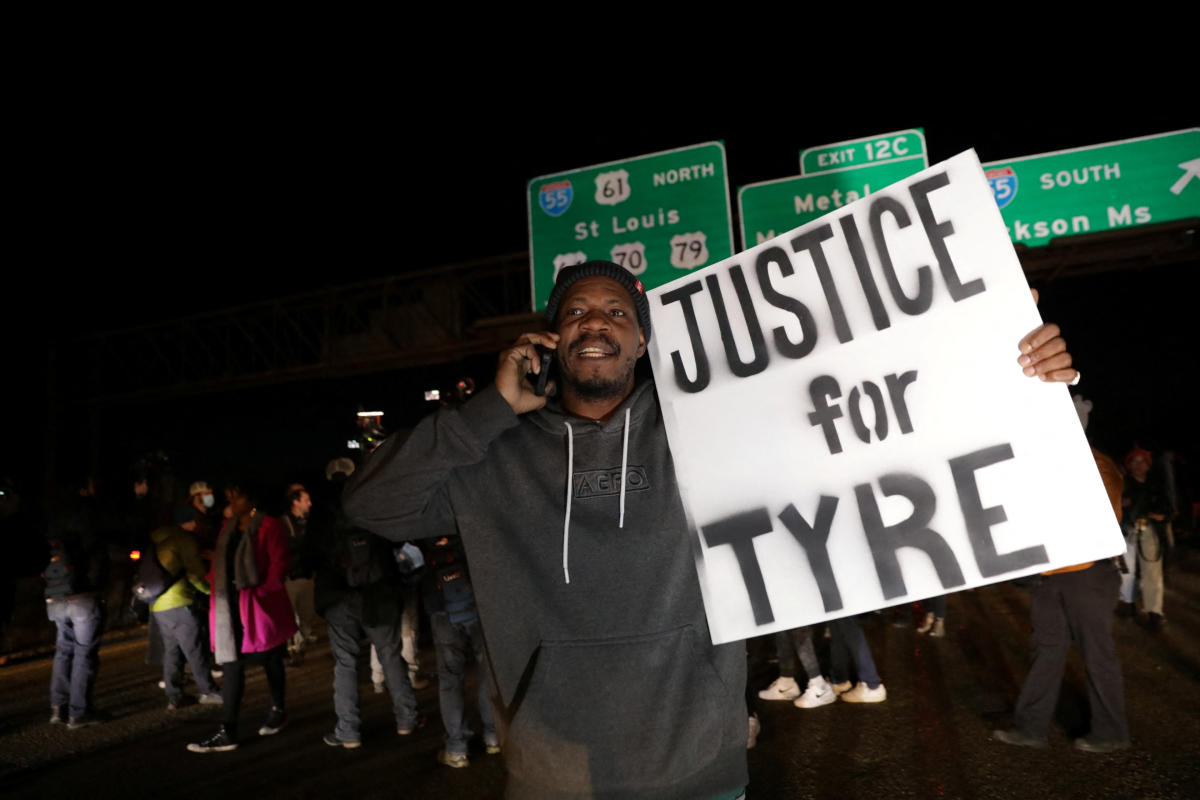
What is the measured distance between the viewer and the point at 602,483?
1951 millimetres

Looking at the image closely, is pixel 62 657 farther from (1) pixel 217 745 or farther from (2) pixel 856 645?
(2) pixel 856 645

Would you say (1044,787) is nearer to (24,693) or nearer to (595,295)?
(595,295)

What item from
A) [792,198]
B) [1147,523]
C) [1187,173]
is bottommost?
[1147,523]

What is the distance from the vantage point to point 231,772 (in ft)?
17.9


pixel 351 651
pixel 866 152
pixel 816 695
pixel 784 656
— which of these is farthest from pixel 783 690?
pixel 866 152

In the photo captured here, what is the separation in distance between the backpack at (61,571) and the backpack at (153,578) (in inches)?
22.3

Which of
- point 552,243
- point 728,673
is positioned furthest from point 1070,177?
point 728,673

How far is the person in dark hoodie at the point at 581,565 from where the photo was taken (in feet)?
5.78

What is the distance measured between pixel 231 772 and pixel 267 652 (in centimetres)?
93

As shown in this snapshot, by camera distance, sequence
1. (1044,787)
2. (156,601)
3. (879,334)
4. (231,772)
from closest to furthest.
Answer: (879,334), (1044,787), (231,772), (156,601)

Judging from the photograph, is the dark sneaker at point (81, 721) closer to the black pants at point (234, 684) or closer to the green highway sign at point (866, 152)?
the black pants at point (234, 684)

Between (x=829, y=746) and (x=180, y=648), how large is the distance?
617 centimetres

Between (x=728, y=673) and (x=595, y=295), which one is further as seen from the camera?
(x=595, y=295)

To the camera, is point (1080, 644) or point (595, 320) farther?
point (1080, 644)
